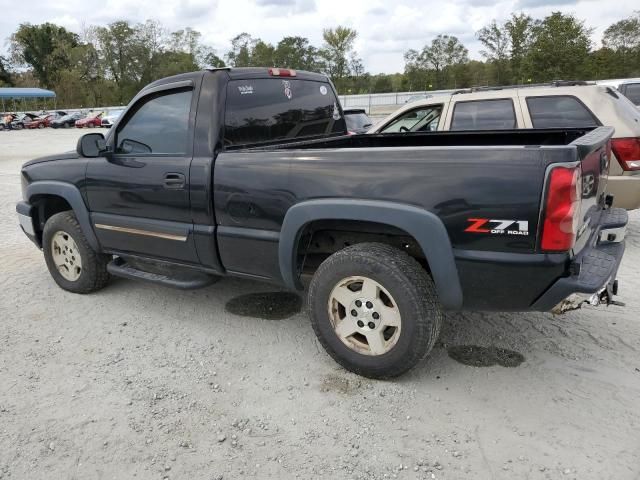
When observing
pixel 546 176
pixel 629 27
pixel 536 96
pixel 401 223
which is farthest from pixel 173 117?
pixel 629 27

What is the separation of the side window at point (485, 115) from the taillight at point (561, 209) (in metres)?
3.74

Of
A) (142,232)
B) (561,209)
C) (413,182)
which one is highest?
(413,182)

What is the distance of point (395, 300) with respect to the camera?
2953 millimetres

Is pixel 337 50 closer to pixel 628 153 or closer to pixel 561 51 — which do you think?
pixel 561 51

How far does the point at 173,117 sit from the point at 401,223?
6.68ft

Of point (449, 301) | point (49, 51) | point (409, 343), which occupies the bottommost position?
point (409, 343)

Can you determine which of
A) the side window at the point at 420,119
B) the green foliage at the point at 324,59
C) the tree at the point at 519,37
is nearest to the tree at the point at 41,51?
the green foliage at the point at 324,59

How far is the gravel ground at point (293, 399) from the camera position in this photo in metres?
2.54

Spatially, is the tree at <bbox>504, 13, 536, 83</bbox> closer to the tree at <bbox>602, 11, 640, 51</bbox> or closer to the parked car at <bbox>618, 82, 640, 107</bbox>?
the tree at <bbox>602, 11, 640, 51</bbox>

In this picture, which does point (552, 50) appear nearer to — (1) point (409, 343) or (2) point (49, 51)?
(1) point (409, 343)

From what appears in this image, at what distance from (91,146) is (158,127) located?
23.7 inches

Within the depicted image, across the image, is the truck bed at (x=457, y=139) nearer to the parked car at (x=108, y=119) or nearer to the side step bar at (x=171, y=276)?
the side step bar at (x=171, y=276)

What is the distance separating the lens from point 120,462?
2.59 meters

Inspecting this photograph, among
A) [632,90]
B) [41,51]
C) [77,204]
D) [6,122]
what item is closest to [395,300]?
[77,204]
